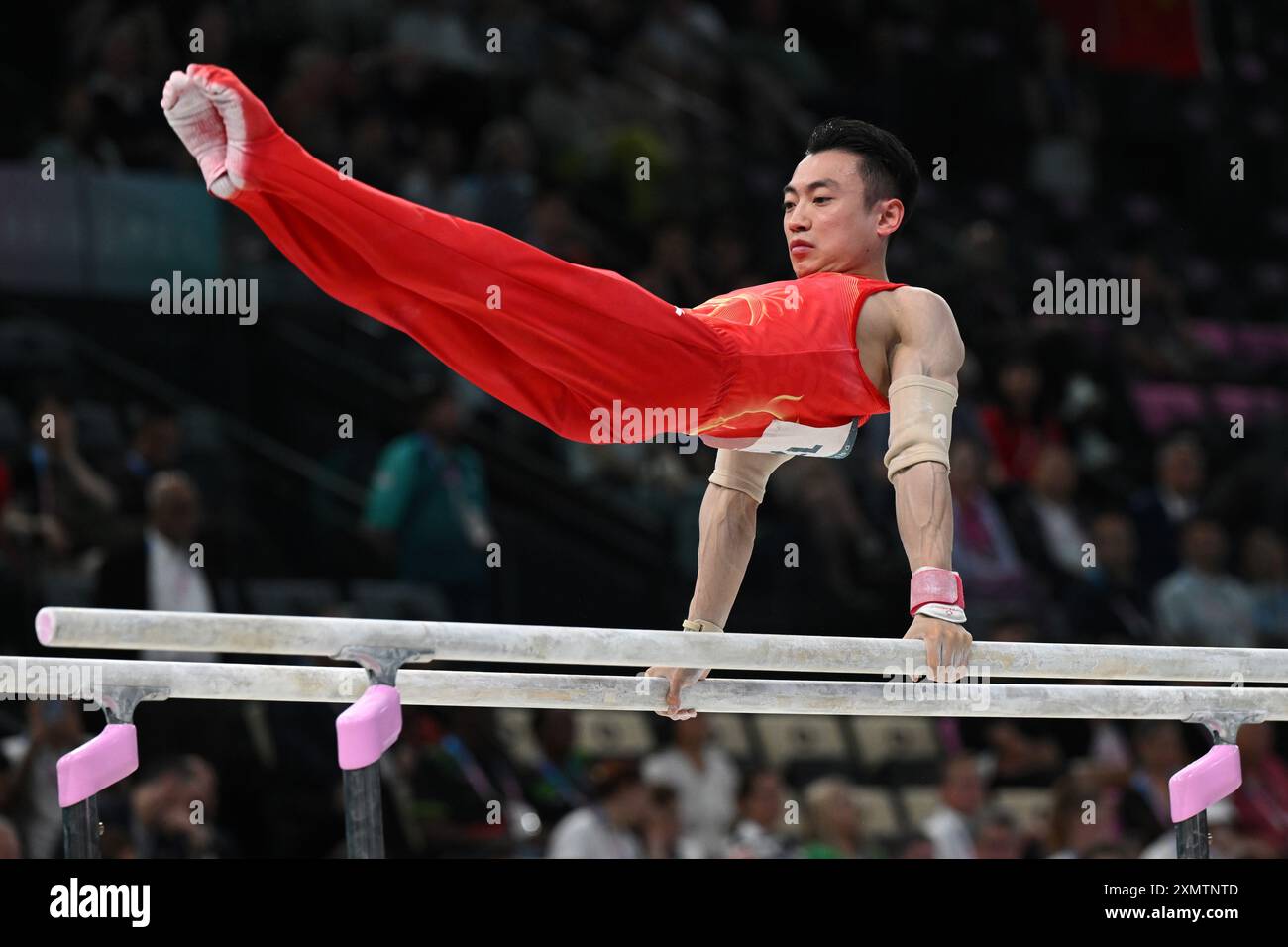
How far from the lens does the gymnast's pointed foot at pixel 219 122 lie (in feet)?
10.1

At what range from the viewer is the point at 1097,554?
26.7 feet

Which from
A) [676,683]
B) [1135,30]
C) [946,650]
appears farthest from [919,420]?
[1135,30]

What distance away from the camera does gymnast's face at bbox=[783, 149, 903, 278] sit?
3.87 m

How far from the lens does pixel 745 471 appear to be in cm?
414

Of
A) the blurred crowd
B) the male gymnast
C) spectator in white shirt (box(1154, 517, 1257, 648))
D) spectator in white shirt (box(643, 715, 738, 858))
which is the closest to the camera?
the male gymnast

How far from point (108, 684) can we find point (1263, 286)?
9469 millimetres

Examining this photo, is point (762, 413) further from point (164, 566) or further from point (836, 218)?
point (164, 566)

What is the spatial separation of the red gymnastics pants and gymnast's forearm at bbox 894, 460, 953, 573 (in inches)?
17.3

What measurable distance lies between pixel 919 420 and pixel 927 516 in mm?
201

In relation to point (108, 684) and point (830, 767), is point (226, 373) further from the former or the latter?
point (108, 684)

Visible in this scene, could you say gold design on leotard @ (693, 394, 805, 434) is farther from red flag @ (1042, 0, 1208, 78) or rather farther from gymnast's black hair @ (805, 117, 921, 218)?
red flag @ (1042, 0, 1208, 78)

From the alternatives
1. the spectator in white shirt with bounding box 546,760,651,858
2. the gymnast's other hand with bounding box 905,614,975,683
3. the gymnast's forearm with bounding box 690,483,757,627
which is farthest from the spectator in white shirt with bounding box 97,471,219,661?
the gymnast's other hand with bounding box 905,614,975,683

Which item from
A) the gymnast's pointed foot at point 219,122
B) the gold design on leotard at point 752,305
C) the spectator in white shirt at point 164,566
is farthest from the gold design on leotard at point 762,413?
the spectator in white shirt at point 164,566
